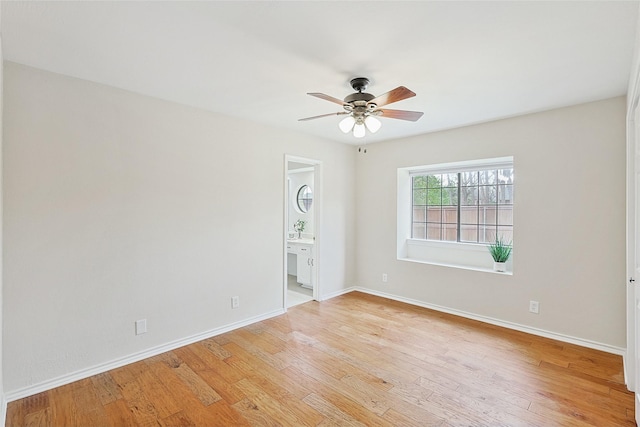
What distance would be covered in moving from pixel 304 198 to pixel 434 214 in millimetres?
2699

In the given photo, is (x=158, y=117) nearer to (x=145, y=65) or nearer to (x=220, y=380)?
(x=145, y=65)

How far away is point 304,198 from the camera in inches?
254

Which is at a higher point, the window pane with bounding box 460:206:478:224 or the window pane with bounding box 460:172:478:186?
the window pane with bounding box 460:172:478:186

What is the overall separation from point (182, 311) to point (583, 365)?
12.4ft

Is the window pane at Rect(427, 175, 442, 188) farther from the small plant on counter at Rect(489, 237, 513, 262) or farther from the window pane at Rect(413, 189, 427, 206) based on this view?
the small plant on counter at Rect(489, 237, 513, 262)

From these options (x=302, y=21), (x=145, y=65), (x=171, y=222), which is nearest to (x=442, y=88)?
(x=302, y=21)

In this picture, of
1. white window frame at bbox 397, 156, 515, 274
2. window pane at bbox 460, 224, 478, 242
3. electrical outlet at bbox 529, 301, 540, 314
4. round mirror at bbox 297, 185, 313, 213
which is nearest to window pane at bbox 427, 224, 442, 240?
white window frame at bbox 397, 156, 515, 274

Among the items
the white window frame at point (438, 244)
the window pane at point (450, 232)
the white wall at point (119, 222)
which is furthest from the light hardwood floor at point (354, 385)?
the window pane at point (450, 232)

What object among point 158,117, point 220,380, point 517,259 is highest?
point 158,117

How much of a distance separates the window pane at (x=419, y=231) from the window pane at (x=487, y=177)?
1.03 meters

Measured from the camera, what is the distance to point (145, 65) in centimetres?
232

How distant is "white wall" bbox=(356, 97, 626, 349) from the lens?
298 cm

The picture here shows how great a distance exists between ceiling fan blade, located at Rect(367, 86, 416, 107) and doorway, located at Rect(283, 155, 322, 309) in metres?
1.98

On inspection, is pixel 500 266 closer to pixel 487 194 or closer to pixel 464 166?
pixel 487 194
